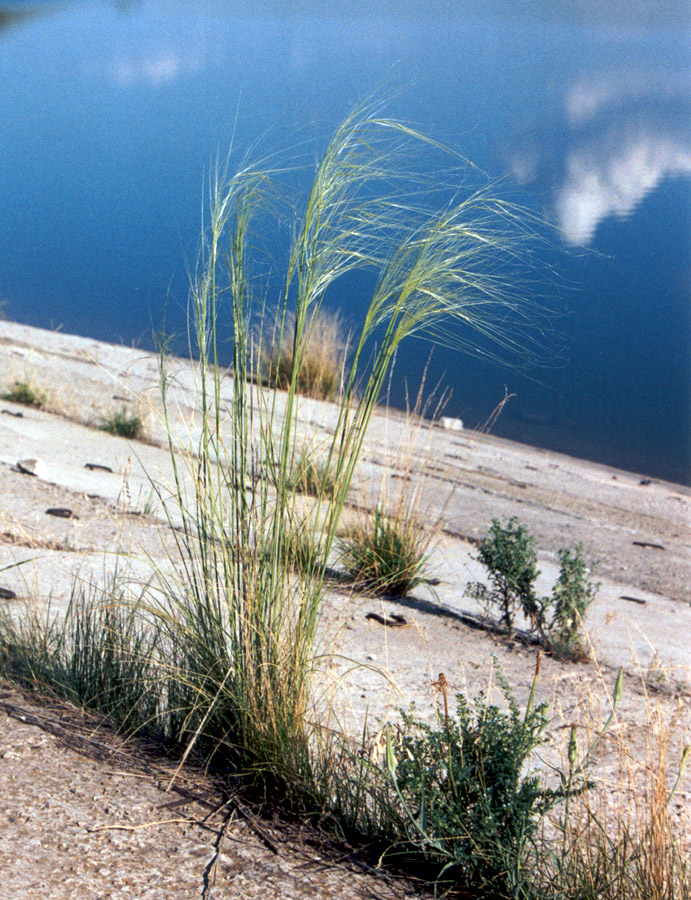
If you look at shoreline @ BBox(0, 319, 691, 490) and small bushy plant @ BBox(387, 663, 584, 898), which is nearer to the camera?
small bushy plant @ BBox(387, 663, 584, 898)

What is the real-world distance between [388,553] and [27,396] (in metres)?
4.58

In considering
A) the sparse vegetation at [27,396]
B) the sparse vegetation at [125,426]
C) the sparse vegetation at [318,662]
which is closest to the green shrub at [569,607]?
the sparse vegetation at [318,662]

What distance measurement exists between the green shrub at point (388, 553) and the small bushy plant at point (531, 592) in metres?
0.34

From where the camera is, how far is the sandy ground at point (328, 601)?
1804 millimetres

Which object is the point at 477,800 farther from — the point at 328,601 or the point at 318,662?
the point at 328,601

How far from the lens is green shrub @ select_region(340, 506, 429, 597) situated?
4535 millimetres

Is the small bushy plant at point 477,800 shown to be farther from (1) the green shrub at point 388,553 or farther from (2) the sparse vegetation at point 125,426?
(2) the sparse vegetation at point 125,426

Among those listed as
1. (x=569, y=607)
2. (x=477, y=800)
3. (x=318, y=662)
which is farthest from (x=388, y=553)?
(x=477, y=800)

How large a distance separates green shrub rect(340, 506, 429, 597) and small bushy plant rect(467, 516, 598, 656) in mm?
342

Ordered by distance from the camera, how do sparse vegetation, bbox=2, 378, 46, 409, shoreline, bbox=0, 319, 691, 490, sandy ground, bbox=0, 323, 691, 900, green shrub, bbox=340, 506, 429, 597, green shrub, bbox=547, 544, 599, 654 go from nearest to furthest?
1. sandy ground, bbox=0, 323, 691, 900
2. green shrub, bbox=547, 544, 599, 654
3. green shrub, bbox=340, 506, 429, 597
4. sparse vegetation, bbox=2, 378, 46, 409
5. shoreline, bbox=0, 319, 691, 490

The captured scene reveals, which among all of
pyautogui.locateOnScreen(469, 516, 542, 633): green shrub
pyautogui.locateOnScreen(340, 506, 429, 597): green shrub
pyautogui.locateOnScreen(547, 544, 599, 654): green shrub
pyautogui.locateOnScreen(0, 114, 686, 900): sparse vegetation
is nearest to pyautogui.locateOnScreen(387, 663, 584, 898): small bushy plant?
pyautogui.locateOnScreen(0, 114, 686, 900): sparse vegetation

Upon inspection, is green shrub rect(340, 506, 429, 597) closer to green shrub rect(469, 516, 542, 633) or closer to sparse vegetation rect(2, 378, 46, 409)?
green shrub rect(469, 516, 542, 633)

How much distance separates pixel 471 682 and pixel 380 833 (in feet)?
4.90

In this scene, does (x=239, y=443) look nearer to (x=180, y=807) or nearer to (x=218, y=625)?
(x=218, y=625)
